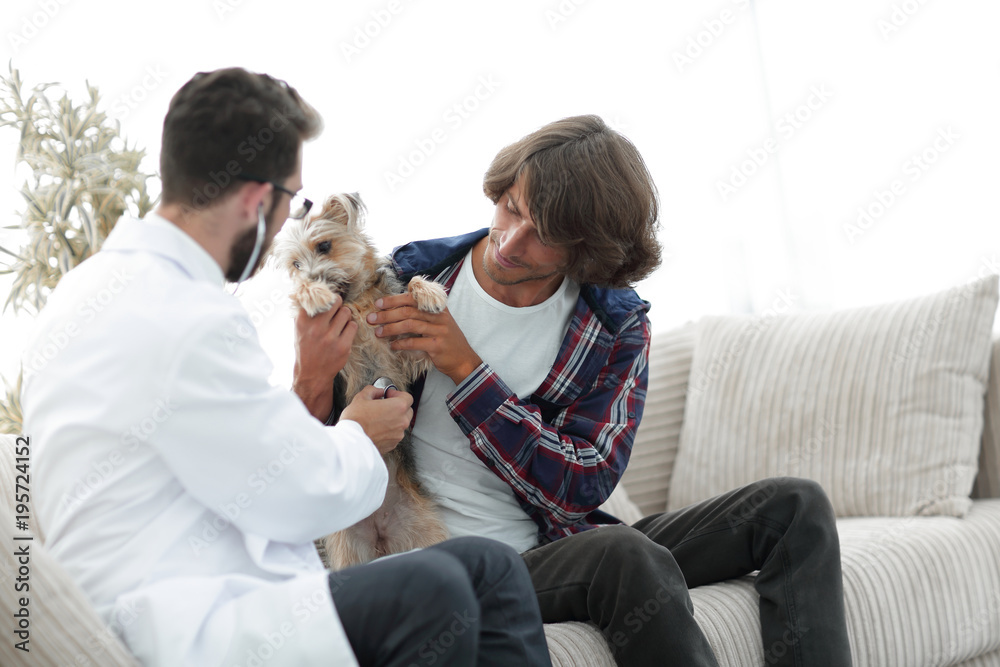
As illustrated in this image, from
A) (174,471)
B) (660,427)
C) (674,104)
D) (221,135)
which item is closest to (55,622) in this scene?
(174,471)

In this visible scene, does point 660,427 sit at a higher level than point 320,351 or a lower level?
lower

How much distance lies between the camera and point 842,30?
3.97 meters

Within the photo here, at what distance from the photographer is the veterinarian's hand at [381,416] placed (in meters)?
1.48

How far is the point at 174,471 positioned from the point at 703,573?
1231mm

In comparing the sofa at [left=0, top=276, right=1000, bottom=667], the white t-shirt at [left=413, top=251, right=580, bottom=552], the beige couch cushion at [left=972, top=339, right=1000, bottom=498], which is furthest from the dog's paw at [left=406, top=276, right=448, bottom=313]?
the beige couch cushion at [left=972, top=339, right=1000, bottom=498]

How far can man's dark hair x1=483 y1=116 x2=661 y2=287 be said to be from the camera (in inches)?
67.2

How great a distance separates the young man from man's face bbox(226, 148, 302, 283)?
0.52m

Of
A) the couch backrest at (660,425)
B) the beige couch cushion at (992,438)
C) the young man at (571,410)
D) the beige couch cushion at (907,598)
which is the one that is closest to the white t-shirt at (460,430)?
the young man at (571,410)

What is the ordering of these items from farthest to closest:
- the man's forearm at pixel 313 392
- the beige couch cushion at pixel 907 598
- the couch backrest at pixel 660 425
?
the couch backrest at pixel 660 425 < the beige couch cushion at pixel 907 598 < the man's forearm at pixel 313 392

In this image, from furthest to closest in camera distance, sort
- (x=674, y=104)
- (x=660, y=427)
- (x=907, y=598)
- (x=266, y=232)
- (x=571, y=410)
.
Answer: (x=674, y=104) < (x=660, y=427) < (x=907, y=598) < (x=571, y=410) < (x=266, y=232)

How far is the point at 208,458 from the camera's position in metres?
0.99

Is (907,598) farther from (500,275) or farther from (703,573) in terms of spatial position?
(500,275)

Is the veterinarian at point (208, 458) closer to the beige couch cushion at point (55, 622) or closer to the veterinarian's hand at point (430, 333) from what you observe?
the beige couch cushion at point (55, 622)

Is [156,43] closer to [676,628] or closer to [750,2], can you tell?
[676,628]
